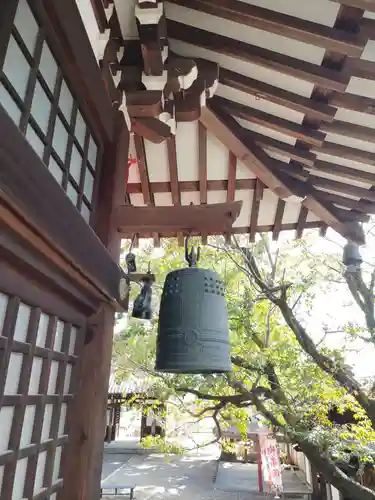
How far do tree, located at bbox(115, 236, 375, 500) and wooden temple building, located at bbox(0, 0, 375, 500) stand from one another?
2.84m

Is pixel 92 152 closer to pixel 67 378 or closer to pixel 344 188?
pixel 67 378

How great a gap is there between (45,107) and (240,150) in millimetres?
1570

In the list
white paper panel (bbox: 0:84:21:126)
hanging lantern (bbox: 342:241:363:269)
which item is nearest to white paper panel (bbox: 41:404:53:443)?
white paper panel (bbox: 0:84:21:126)

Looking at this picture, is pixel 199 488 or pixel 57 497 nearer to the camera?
pixel 57 497

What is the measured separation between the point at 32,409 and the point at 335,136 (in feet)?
7.49

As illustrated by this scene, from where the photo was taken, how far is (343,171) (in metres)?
2.69

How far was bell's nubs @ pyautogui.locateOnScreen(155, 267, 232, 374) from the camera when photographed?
1.87m

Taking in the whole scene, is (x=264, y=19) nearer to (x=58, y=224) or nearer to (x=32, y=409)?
(x=58, y=224)

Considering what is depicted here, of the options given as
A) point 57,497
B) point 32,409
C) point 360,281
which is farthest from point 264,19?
point 360,281

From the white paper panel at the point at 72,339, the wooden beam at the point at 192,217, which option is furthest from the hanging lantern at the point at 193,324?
the white paper panel at the point at 72,339

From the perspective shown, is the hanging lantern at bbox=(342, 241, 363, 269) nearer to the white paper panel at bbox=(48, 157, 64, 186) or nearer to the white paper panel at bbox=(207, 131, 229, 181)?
the white paper panel at bbox=(207, 131, 229, 181)

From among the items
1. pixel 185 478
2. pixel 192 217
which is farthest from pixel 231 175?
pixel 185 478

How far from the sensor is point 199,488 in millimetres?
11898

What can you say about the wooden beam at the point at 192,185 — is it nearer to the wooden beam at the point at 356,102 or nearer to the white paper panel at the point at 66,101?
the wooden beam at the point at 356,102
